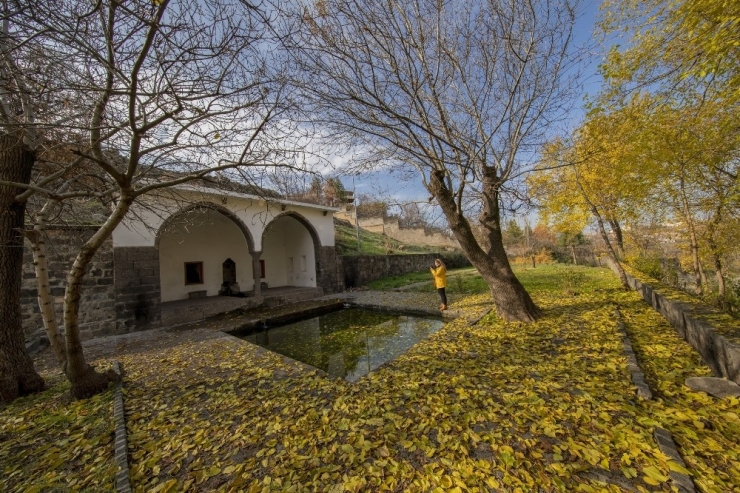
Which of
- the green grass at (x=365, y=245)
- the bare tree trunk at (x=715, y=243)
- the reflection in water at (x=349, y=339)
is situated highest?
the green grass at (x=365, y=245)

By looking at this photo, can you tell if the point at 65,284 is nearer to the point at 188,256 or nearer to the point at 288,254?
the point at 188,256

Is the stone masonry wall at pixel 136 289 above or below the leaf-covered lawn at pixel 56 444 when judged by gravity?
above

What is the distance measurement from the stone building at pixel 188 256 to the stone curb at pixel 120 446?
2.21m

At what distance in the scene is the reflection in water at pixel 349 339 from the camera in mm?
4686

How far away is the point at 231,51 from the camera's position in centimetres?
279

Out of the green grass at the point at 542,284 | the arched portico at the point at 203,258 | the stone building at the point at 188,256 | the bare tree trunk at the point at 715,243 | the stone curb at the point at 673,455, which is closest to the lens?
the stone curb at the point at 673,455

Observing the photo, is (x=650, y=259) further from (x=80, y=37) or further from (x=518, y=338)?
(x=80, y=37)

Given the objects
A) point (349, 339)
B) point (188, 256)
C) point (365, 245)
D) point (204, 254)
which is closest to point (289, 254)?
point (204, 254)

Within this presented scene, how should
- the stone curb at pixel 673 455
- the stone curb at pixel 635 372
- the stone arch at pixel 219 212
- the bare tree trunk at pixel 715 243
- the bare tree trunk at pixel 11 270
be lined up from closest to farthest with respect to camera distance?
the stone curb at pixel 673 455, the stone curb at pixel 635 372, the bare tree trunk at pixel 11 270, the bare tree trunk at pixel 715 243, the stone arch at pixel 219 212

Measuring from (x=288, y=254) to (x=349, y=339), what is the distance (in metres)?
8.20

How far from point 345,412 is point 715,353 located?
3733mm

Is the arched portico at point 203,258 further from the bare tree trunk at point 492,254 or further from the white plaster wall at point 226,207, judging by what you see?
the bare tree trunk at point 492,254

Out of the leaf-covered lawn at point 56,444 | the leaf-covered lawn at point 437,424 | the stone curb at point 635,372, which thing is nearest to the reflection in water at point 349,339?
the leaf-covered lawn at point 437,424

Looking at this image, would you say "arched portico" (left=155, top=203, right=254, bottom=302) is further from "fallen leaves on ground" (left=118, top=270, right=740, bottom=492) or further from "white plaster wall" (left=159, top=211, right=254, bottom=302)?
"fallen leaves on ground" (left=118, top=270, right=740, bottom=492)
